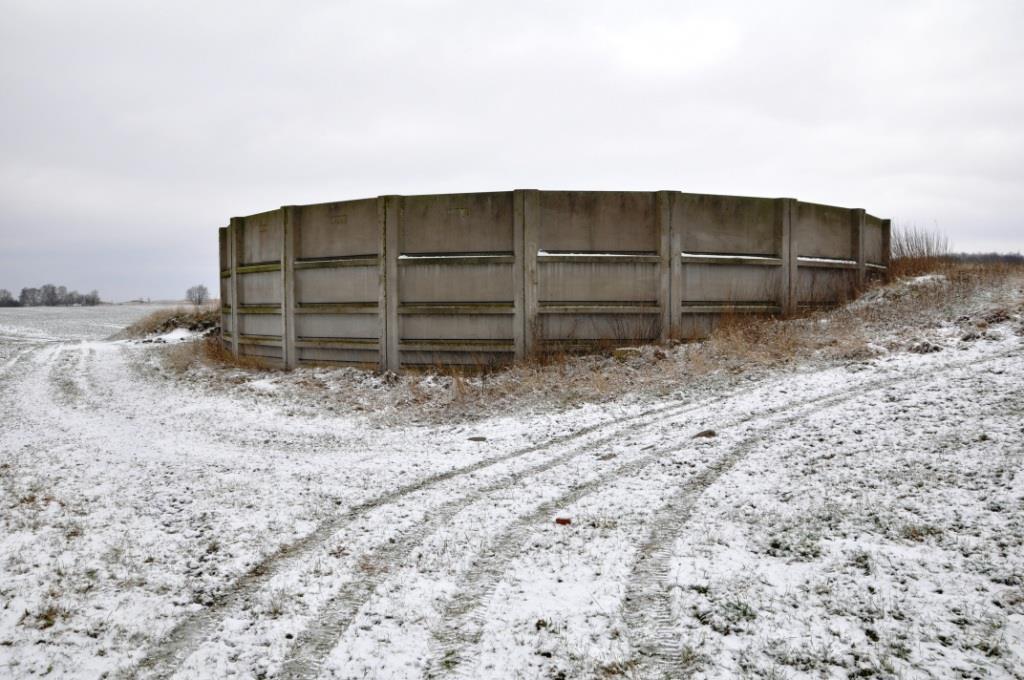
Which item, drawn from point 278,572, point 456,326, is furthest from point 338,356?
point 278,572

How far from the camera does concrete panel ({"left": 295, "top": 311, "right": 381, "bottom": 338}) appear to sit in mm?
11352

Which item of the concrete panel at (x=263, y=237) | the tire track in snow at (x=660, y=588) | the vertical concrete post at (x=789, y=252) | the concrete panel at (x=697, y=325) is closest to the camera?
the tire track in snow at (x=660, y=588)

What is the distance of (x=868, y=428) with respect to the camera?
19.2 ft

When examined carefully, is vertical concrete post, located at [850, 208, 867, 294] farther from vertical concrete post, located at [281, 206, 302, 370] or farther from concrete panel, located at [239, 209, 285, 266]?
concrete panel, located at [239, 209, 285, 266]

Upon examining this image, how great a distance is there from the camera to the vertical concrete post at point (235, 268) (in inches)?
539

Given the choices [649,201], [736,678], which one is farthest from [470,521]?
[649,201]

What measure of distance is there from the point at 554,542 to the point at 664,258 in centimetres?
781

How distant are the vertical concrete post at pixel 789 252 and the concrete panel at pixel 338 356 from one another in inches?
307

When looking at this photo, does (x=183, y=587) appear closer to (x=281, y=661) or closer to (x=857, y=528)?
(x=281, y=661)

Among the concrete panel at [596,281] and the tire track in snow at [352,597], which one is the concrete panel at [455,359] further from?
the tire track in snow at [352,597]

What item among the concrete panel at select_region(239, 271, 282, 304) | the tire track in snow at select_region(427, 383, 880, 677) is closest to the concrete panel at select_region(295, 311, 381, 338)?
the concrete panel at select_region(239, 271, 282, 304)

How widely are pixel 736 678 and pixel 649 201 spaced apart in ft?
30.7

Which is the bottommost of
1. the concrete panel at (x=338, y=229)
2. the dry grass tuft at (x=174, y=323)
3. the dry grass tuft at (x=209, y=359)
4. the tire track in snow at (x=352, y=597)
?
the tire track in snow at (x=352, y=597)

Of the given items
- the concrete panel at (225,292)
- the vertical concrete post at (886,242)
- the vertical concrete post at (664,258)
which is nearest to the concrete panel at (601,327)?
the vertical concrete post at (664,258)
